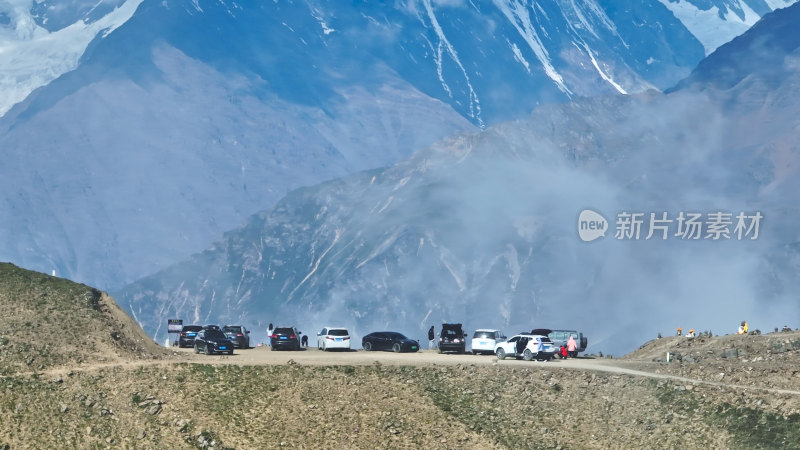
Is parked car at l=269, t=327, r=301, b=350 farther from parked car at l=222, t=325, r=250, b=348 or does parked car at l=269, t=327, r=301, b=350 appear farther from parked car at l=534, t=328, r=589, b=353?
parked car at l=534, t=328, r=589, b=353

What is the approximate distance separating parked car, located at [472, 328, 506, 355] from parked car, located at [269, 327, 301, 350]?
1514 cm

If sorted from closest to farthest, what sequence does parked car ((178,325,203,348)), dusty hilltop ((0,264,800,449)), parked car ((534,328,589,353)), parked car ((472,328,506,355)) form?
1. dusty hilltop ((0,264,800,449))
2. parked car ((472,328,506,355))
3. parked car ((178,325,203,348))
4. parked car ((534,328,589,353))

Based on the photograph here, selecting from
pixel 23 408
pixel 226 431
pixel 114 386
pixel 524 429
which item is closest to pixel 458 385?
pixel 524 429

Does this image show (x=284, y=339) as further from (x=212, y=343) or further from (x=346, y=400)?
(x=346, y=400)

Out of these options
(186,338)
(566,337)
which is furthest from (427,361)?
(566,337)

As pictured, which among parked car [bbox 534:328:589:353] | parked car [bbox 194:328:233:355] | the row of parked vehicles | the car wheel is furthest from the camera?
parked car [bbox 534:328:589:353]

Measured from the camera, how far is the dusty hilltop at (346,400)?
219ft

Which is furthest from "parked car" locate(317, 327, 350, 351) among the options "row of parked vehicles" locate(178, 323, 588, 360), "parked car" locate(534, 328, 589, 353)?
"parked car" locate(534, 328, 589, 353)

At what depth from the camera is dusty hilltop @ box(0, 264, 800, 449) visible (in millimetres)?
66688

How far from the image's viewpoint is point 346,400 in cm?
7181

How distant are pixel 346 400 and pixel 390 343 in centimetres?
3177

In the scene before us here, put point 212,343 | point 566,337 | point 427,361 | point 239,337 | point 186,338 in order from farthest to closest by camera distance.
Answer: point 566,337, point 186,338, point 239,337, point 212,343, point 427,361

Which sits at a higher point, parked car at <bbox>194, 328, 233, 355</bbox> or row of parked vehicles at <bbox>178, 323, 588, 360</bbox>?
row of parked vehicles at <bbox>178, 323, 588, 360</bbox>

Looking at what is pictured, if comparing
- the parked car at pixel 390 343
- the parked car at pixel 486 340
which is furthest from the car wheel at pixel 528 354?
the parked car at pixel 390 343
